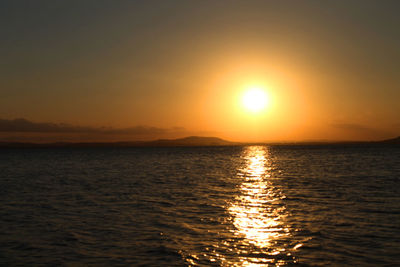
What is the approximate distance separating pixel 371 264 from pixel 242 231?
20.6 ft

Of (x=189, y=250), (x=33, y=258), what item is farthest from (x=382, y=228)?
(x=33, y=258)

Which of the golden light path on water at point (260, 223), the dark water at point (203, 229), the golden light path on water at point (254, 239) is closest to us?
the golden light path on water at point (254, 239)

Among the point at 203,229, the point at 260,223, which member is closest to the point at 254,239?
the point at 203,229

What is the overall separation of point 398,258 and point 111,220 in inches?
582

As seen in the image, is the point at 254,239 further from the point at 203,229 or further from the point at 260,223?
the point at 260,223

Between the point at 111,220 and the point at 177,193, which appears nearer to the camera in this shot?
the point at 111,220

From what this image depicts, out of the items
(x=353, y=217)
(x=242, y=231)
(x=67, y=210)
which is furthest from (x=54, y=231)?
(x=353, y=217)

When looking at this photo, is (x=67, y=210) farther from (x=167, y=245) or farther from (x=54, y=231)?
(x=167, y=245)

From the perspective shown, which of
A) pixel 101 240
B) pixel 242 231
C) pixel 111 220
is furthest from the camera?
pixel 111 220

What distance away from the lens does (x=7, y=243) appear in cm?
Answer: 1564

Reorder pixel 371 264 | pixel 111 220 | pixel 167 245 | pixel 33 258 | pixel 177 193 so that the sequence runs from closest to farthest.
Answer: pixel 371 264
pixel 33 258
pixel 167 245
pixel 111 220
pixel 177 193

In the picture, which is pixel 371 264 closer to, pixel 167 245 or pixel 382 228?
pixel 382 228

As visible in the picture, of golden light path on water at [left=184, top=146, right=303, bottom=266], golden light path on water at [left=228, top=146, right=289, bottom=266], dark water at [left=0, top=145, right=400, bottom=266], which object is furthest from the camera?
golden light path on water at [left=228, top=146, right=289, bottom=266]

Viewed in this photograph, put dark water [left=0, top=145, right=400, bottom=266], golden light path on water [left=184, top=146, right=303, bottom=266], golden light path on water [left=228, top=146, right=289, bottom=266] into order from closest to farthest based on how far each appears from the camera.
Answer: golden light path on water [left=184, top=146, right=303, bottom=266]
dark water [left=0, top=145, right=400, bottom=266]
golden light path on water [left=228, top=146, right=289, bottom=266]
